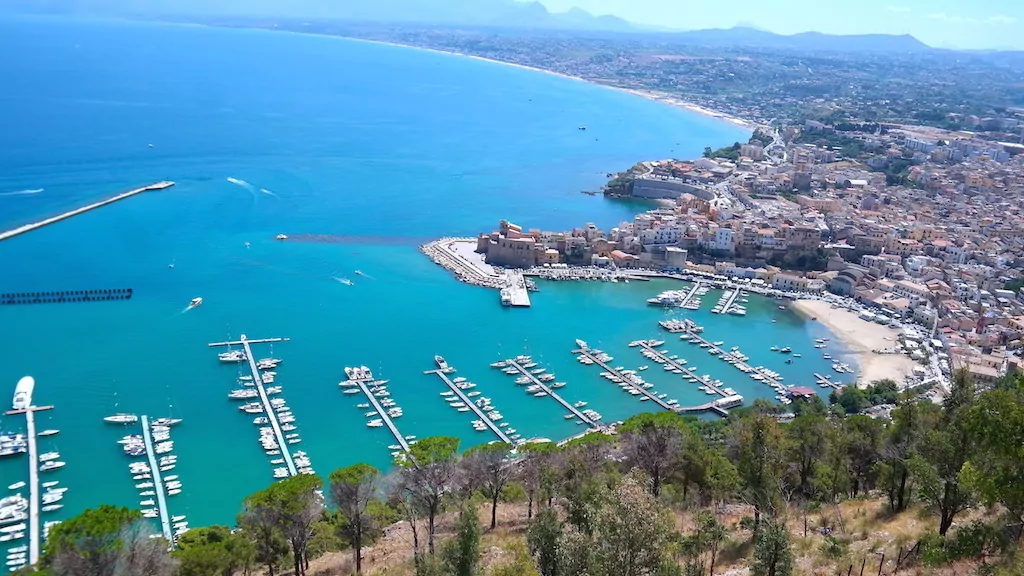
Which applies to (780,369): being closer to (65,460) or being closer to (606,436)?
(606,436)

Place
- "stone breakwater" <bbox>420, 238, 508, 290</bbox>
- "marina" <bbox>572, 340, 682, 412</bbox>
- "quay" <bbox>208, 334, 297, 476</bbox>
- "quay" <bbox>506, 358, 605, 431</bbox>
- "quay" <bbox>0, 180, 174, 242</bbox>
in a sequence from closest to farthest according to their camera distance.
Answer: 1. "quay" <bbox>208, 334, 297, 476</bbox>
2. "quay" <bbox>506, 358, 605, 431</bbox>
3. "marina" <bbox>572, 340, 682, 412</bbox>
4. "stone breakwater" <bbox>420, 238, 508, 290</bbox>
5. "quay" <bbox>0, 180, 174, 242</bbox>

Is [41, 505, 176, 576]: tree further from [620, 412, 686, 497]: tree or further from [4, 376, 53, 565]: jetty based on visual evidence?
[620, 412, 686, 497]: tree

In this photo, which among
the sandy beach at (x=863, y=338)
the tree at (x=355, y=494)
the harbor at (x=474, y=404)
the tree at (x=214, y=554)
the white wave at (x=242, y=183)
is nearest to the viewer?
the tree at (x=214, y=554)

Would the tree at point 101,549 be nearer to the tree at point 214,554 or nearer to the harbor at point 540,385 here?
the tree at point 214,554

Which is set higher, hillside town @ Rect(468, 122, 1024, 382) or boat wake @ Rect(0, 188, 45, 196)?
boat wake @ Rect(0, 188, 45, 196)

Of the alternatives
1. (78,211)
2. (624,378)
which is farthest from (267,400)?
(78,211)

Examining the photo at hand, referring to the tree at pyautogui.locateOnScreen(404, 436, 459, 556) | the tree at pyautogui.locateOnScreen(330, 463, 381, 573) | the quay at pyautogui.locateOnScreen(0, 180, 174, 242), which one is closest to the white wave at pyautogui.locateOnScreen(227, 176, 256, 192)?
the quay at pyautogui.locateOnScreen(0, 180, 174, 242)

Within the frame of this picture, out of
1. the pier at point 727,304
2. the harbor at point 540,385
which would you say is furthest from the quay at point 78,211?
the pier at point 727,304
